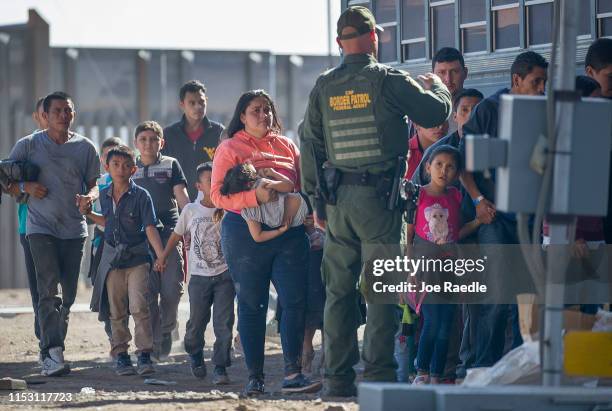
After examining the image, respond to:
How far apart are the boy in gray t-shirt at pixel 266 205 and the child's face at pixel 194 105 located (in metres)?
3.20

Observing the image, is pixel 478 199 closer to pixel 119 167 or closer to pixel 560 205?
pixel 560 205

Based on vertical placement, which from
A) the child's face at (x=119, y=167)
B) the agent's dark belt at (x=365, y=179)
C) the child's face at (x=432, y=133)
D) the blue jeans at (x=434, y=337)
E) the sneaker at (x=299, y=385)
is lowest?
the sneaker at (x=299, y=385)

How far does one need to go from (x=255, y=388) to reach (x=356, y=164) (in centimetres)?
181

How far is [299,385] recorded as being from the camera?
1055cm

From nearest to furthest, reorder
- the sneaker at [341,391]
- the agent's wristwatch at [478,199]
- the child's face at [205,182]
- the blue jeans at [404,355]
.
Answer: the sneaker at [341,391], the agent's wristwatch at [478,199], the blue jeans at [404,355], the child's face at [205,182]

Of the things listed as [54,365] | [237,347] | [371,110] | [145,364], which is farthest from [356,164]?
[237,347]

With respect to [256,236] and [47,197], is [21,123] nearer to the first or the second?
[47,197]

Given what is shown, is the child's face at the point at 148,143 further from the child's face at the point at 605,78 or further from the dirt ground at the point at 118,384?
the child's face at the point at 605,78

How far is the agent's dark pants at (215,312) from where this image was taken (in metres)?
11.8

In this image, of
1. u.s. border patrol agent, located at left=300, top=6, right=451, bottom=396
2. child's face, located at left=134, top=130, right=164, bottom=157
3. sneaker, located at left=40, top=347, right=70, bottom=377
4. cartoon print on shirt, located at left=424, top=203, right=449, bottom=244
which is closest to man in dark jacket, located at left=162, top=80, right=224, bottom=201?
child's face, located at left=134, top=130, right=164, bottom=157

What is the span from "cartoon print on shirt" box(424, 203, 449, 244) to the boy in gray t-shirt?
34.3 inches

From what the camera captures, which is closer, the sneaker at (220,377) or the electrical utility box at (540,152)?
the electrical utility box at (540,152)

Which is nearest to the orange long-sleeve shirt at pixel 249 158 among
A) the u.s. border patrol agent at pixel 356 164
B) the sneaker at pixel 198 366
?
the u.s. border patrol agent at pixel 356 164

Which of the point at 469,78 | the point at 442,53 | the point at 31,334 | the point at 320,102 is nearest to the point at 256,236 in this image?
the point at 320,102
